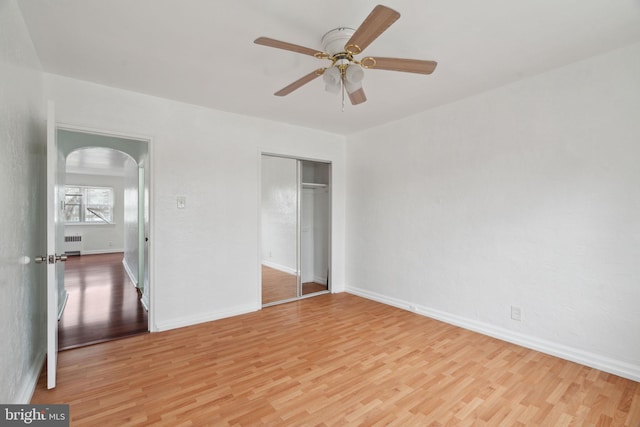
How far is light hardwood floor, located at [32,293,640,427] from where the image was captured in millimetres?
1927

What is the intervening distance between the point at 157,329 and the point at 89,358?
0.65 m

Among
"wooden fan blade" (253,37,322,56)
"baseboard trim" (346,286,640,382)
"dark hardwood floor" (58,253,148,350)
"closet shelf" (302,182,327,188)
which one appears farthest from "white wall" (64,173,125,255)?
"wooden fan blade" (253,37,322,56)

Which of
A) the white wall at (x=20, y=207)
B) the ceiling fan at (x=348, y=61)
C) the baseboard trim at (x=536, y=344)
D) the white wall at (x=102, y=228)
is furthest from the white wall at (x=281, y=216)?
the white wall at (x=102, y=228)

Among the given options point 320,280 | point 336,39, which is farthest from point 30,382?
point 320,280

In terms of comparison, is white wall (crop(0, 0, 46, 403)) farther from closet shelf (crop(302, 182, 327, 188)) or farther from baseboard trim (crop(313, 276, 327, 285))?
baseboard trim (crop(313, 276, 327, 285))

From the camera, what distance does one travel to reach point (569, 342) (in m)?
2.64

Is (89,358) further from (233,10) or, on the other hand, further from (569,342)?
(569,342)

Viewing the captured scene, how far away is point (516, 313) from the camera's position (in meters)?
2.96

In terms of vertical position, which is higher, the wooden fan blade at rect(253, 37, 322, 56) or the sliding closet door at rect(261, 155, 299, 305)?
the wooden fan blade at rect(253, 37, 322, 56)

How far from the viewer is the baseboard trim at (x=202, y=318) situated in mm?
3311

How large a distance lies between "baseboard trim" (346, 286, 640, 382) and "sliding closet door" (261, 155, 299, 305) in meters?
1.55

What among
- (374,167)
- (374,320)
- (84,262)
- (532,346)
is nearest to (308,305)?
(374,320)

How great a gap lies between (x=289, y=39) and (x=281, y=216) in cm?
261

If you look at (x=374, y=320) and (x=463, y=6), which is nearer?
(x=463, y=6)
